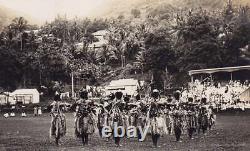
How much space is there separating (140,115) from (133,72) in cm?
361

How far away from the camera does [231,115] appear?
18188 millimetres

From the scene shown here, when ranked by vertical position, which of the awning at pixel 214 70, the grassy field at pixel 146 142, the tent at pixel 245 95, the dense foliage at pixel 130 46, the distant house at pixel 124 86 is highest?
the dense foliage at pixel 130 46

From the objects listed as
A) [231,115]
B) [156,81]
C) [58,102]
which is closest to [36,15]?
[58,102]

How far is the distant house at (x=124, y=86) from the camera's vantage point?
15.5 meters

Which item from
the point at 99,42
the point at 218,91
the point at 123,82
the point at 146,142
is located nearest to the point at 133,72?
the point at 123,82

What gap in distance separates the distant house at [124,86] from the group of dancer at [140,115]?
2.30 meters

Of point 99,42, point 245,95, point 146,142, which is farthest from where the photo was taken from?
point 99,42

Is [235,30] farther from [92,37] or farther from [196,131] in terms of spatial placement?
[92,37]

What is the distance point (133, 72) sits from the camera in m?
16.0

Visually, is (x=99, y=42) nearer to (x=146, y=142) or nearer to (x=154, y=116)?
(x=146, y=142)

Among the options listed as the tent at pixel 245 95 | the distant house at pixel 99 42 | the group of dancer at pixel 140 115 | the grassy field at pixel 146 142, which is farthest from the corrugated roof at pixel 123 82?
the tent at pixel 245 95

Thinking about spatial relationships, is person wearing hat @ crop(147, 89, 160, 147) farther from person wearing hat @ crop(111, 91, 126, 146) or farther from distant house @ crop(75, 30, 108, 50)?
distant house @ crop(75, 30, 108, 50)

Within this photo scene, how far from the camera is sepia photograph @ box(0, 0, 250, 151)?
39.1ft

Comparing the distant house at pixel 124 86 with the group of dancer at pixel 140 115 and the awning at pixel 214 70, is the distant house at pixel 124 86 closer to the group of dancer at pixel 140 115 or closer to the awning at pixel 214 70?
the awning at pixel 214 70
